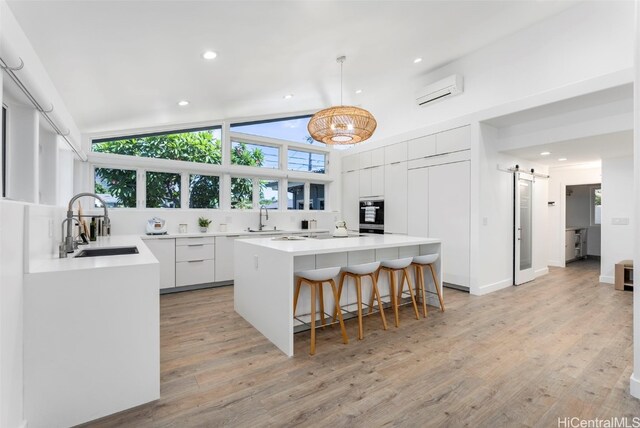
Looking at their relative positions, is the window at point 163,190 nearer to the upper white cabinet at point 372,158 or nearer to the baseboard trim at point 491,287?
the upper white cabinet at point 372,158

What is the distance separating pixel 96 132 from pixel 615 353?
6.84m

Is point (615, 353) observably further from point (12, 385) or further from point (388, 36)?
point (12, 385)

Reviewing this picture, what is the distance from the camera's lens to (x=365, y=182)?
21.7 feet

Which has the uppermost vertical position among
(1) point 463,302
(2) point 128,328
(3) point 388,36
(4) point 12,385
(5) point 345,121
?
(3) point 388,36

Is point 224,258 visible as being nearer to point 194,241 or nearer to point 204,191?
point 194,241

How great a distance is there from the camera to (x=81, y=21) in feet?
7.09

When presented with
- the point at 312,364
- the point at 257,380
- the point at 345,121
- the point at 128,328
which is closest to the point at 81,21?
the point at 128,328

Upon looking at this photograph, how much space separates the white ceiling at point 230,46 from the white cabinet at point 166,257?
1874mm

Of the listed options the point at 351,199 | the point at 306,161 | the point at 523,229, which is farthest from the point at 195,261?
the point at 523,229

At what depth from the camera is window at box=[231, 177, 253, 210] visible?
606 centimetres

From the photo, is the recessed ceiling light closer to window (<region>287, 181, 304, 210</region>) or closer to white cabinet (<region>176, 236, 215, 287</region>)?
white cabinet (<region>176, 236, 215, 287</region>)

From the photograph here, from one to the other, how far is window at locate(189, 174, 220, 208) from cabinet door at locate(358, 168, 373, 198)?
2980 mm

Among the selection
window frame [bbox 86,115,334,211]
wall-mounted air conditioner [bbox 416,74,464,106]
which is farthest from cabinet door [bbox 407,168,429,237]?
window frame [bbox 86,115,334,211]

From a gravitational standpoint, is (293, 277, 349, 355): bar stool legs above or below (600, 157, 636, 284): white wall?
below
